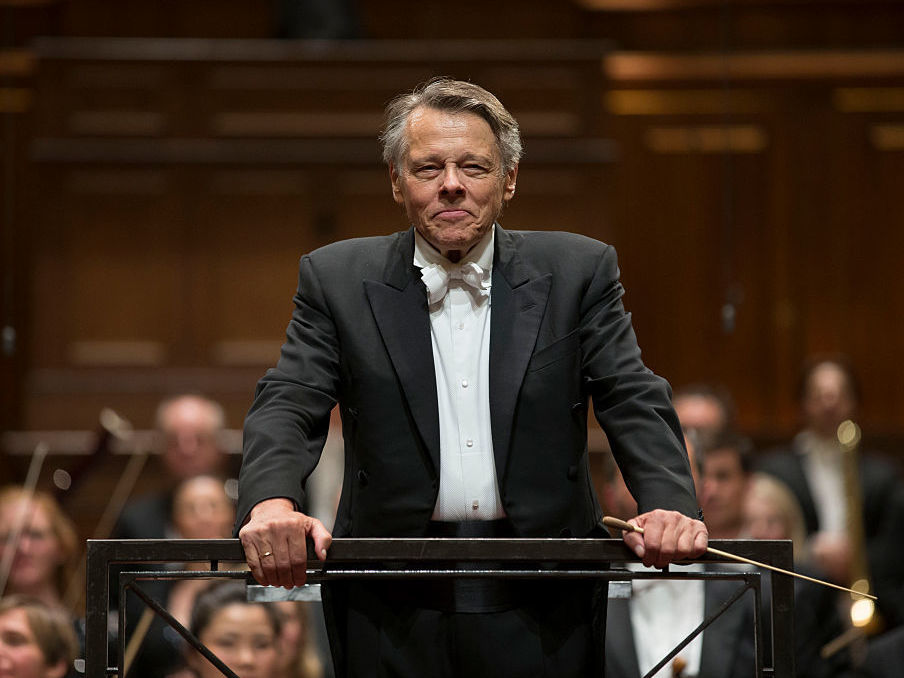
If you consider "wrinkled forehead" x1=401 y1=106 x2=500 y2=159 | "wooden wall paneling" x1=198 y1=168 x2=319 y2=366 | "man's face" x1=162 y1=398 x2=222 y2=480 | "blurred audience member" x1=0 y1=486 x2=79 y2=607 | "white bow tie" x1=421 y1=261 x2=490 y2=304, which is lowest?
"blurred audience member" x1=0 y1=486 x2=79 y2=607

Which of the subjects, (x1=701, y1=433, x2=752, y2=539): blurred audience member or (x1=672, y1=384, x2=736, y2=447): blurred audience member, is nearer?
(x1=701, y1=433, x2=752, y2=539): blurred audience member

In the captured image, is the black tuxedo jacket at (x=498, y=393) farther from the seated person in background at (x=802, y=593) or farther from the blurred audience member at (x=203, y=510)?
the blurred audience member at (x=203, y=510)

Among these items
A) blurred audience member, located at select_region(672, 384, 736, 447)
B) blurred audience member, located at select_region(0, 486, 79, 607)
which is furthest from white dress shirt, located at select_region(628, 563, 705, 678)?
blurred audience member, located at select_region(0, 486, 79, 607)

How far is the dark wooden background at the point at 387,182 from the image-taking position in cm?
561

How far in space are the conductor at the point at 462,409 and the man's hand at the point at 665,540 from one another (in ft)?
0.38

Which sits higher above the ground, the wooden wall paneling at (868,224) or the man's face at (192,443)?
the wooden wall paneling at (868,224)

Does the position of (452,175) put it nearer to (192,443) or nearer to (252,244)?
(192,443)

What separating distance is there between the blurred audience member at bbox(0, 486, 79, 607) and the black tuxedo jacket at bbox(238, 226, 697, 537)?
208 centimetres

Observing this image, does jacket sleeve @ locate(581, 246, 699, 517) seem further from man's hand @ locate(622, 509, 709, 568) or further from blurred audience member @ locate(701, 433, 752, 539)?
blurred audience member @ locate(701, 433, 752, 539)

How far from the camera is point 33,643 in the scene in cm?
312

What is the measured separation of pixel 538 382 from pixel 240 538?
50 centimetres

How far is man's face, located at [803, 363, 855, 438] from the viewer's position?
4758 mm

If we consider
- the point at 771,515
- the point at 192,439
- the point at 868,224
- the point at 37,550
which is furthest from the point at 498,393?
the point at 868,224

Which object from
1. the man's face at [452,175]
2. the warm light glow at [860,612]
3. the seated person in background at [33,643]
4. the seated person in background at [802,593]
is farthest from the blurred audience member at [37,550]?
the man's face at [452,175]
